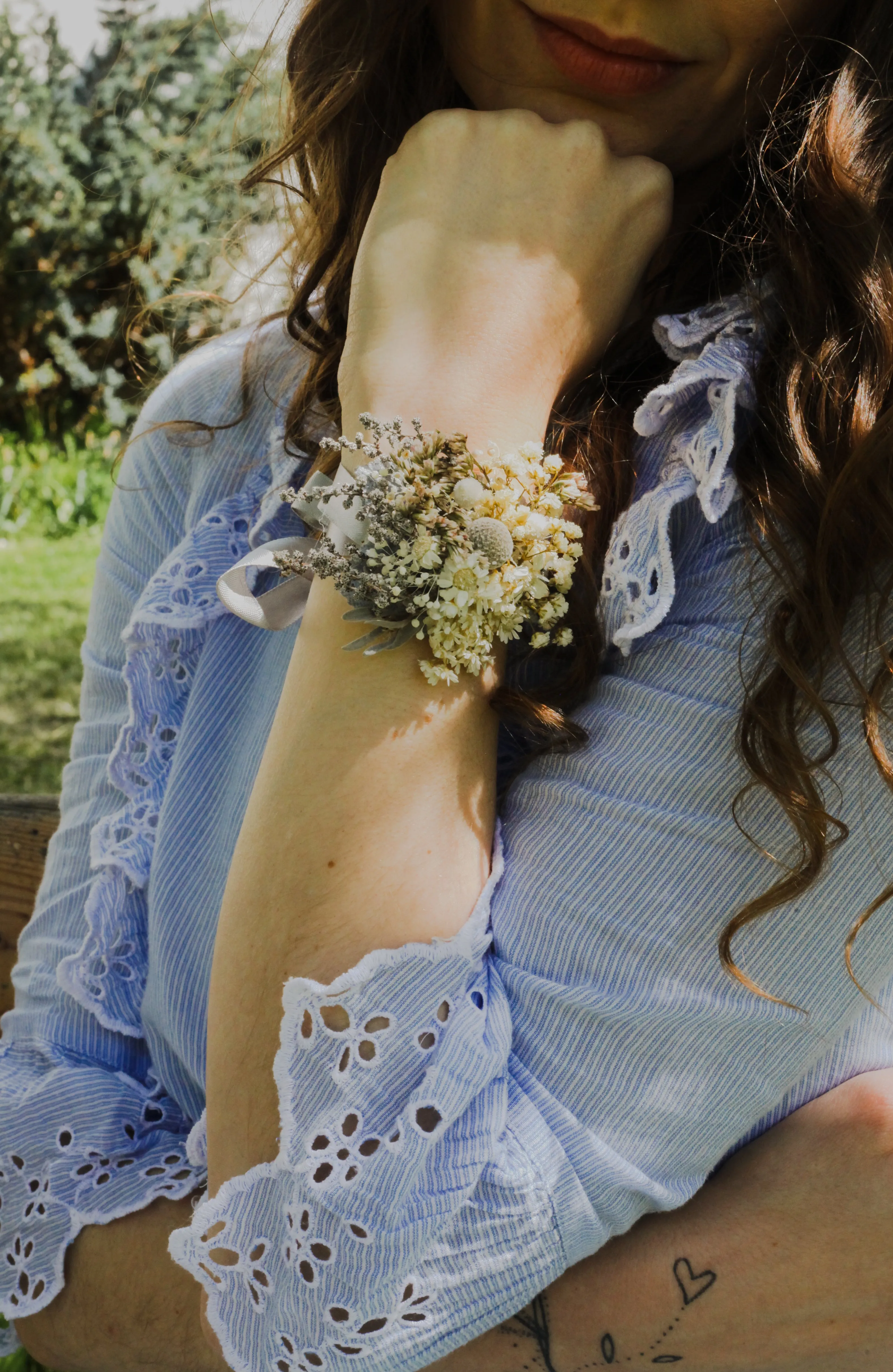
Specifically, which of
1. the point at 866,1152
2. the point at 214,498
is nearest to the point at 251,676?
the point at 214,498

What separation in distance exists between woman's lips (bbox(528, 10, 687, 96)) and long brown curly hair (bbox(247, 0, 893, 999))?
0.47 ft

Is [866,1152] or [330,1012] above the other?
[330,1012]

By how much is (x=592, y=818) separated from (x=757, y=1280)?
53cm

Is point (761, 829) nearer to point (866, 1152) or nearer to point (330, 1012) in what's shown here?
point (866, 1152)

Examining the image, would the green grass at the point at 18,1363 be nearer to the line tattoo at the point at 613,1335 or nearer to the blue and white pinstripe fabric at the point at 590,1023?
the blue and white pinstripe fabric at the point at 590,1023

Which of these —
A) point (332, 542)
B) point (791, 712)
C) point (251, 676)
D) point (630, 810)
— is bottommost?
point (251, 676)

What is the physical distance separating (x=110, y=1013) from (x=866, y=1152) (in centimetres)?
105

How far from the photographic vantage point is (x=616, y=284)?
63.4 inches

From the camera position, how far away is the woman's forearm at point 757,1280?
4.55 feet

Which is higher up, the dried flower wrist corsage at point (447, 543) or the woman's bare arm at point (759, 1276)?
the dried flower wrist corsage at point (447, 543)

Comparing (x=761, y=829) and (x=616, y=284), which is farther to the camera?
(x=616, y=284)

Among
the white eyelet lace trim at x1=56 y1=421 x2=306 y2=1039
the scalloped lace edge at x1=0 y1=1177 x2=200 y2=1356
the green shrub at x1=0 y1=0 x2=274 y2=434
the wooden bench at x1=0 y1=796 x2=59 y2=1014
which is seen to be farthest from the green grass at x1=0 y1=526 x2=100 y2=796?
the scalloped lace edge at x1=0 y1=1177 x2=200 y2=1356

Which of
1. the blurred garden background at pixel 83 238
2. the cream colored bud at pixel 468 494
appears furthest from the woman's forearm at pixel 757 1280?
the blurred garden background at pixel 83 238

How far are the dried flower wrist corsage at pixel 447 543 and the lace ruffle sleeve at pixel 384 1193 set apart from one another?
0.34 m
